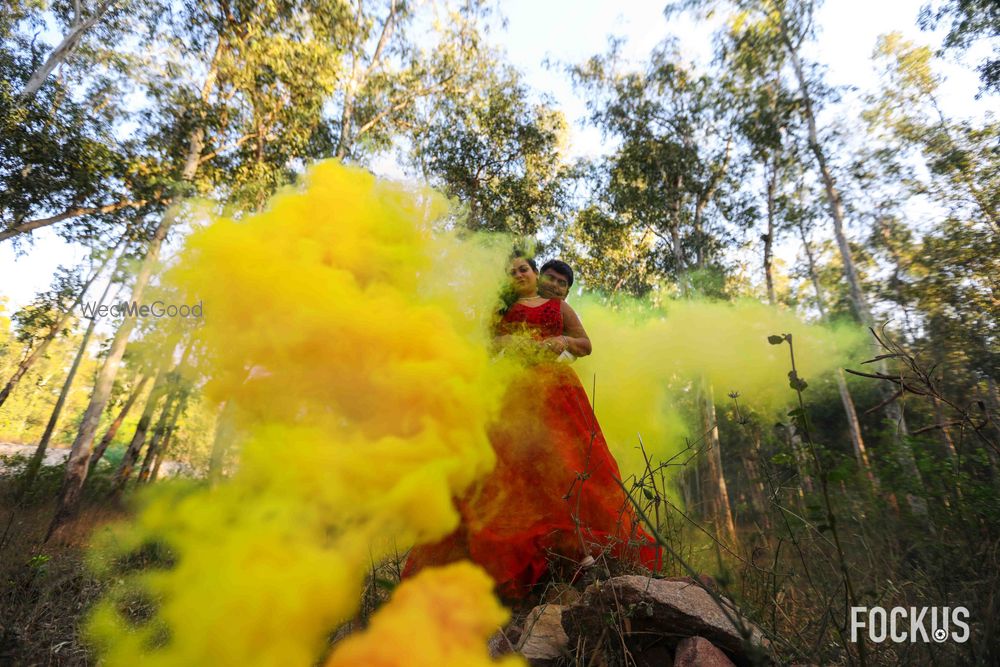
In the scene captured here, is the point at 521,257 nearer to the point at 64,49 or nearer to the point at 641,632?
the point at 641,632

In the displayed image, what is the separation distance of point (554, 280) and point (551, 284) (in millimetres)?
44

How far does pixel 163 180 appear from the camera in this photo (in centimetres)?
849

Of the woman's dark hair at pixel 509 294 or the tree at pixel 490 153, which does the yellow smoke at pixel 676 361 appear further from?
the tree at pixel 490 153

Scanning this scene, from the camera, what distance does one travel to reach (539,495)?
2.79 metres

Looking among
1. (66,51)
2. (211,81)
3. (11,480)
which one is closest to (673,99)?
(211,81)

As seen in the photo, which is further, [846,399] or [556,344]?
[846,399]

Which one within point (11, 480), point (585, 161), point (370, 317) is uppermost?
point (585, 161)

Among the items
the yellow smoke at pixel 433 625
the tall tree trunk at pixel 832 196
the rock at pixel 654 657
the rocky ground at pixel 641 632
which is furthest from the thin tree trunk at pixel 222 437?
the tall tree trunk at pixel 832 196

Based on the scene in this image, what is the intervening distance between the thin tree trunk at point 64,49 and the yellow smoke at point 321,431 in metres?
9.12

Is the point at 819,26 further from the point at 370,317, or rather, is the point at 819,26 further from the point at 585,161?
the point at 370,317

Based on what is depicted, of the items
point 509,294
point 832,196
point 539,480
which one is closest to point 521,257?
point 509,294

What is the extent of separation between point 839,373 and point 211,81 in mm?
16509

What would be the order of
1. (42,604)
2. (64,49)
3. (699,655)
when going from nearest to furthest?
(699,655) → (42,604) → (64,49)

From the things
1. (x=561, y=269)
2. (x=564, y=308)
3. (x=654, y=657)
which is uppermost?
(x=561, y=269)
